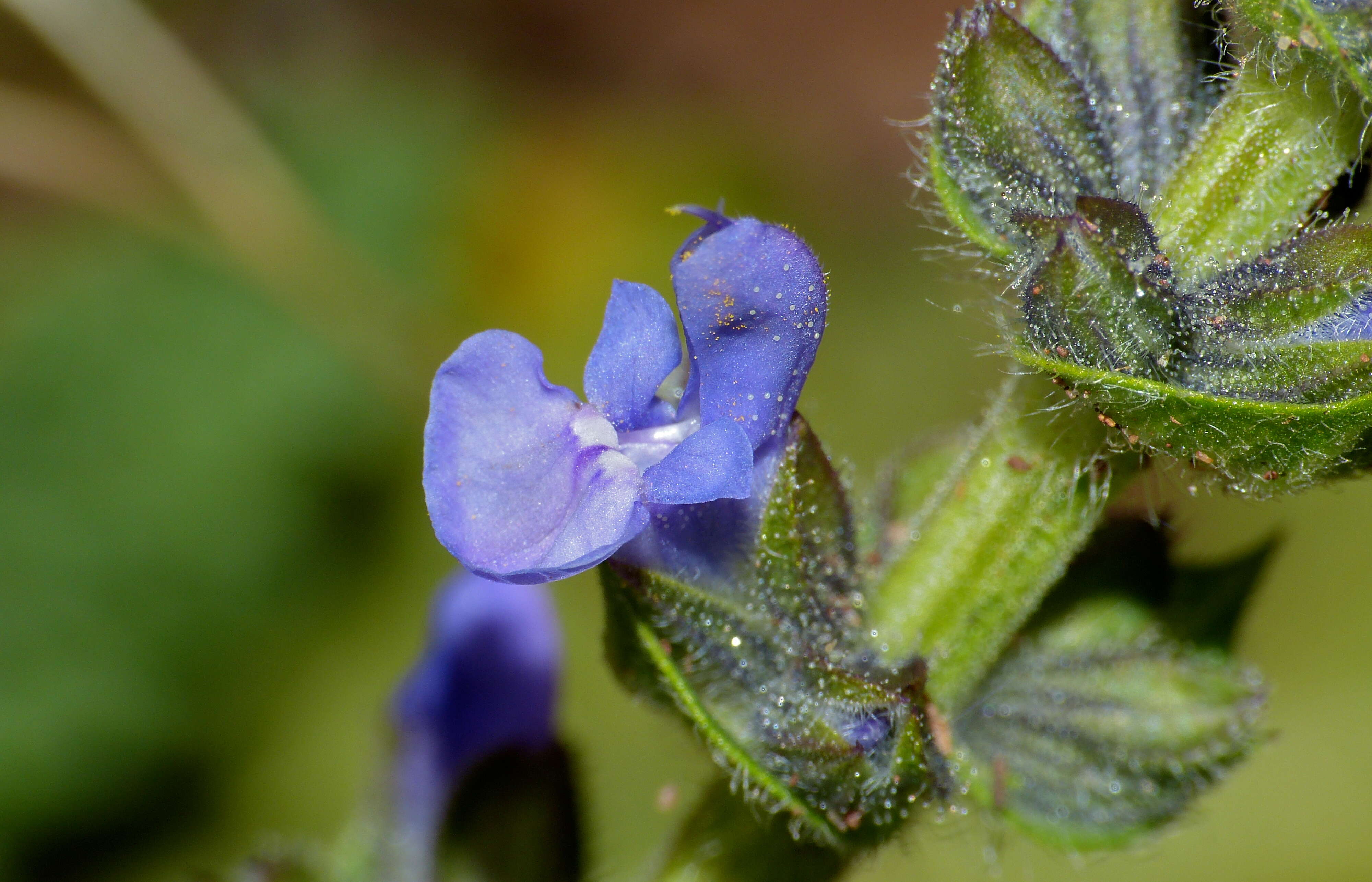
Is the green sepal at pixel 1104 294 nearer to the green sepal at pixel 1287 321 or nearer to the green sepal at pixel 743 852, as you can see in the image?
the green sepal at pixel 1287 321

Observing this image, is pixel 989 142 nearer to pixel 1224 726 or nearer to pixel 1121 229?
pixel 1121 229

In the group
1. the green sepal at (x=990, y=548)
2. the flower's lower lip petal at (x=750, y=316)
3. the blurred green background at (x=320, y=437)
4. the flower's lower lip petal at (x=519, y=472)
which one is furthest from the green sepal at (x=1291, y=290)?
the blurred green background at (x=320, y=437)

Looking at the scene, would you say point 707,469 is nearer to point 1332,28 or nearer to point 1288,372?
→ point 1288,372

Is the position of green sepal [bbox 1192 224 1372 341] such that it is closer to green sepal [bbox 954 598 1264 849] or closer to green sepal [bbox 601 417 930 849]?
green sepal [bbox 601 417 930 849]

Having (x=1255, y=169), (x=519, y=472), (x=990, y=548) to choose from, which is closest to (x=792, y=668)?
(x=990, y=548)

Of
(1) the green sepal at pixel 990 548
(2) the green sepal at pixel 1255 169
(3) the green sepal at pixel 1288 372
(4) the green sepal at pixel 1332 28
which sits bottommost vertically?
(1) the green sepal at pixel 990 548

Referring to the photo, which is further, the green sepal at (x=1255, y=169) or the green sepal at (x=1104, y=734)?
the green sepal at (x=1104, y=734)

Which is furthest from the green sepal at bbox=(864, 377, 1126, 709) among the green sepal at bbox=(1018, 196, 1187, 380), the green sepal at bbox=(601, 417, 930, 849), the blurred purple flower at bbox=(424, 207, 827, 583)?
the blurred purple flower at bbox=(424, 207, 827, 583)
